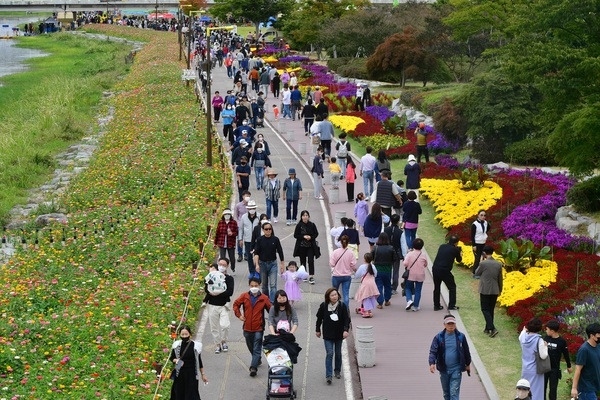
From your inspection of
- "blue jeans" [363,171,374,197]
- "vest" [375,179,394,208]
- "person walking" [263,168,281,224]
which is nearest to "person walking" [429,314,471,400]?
"vest" [375,179,394,208]

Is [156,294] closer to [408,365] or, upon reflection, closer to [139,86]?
[408,365]

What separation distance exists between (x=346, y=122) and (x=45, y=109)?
20.4 meters

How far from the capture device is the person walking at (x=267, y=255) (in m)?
18.9

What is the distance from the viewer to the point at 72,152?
44438 mm

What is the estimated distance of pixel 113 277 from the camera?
21.6 m

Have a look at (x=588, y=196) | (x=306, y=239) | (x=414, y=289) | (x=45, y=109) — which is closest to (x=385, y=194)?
(x=306, y=239)

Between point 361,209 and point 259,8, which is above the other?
point 259,8

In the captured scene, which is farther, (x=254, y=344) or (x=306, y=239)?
(x=306, y=239)

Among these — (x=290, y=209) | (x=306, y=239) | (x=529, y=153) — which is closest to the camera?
(x=306, y=239)

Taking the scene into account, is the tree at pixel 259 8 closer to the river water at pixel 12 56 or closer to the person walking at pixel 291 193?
the river water at pixel 12 56

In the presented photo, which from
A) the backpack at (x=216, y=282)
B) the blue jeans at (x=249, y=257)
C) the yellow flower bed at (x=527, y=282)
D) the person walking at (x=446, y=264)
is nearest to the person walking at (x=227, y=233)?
the blue jeans at (x=249, y=257)

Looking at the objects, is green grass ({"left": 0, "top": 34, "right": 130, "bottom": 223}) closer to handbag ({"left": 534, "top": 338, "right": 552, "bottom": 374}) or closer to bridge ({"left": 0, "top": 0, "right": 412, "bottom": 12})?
handbag ({"left": 534, "top": 338, "right": 552, "bottom": 374})

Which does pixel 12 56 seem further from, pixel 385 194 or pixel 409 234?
pixel 409 234

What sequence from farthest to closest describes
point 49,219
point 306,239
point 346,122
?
1. point 346,122
2. point 49,219
3. point 306,239
